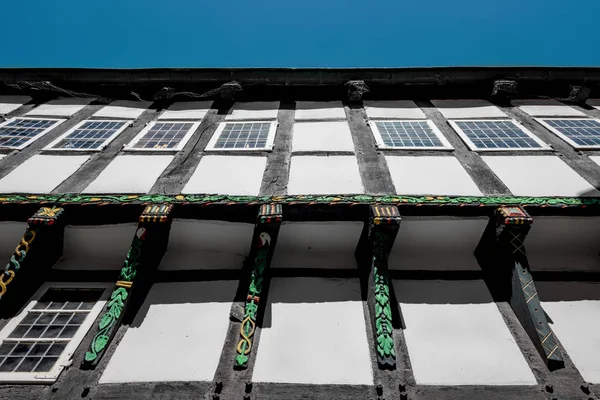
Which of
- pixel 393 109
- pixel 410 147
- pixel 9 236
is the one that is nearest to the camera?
pixel 9 236

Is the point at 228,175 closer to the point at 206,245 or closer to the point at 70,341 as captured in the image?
the point at 206,245

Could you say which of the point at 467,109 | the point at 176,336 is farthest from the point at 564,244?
the point at 176,336

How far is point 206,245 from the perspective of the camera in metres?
5.35

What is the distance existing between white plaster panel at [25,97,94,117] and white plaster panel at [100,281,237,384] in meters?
5.78

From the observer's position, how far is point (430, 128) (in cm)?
757

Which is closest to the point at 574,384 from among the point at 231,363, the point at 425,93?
the point at 231,363

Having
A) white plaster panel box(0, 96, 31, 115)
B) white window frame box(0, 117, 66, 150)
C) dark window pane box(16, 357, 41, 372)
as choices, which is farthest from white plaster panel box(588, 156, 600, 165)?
white plaster panel box(0, 96, 31, 115)

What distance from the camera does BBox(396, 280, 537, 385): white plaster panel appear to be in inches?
152

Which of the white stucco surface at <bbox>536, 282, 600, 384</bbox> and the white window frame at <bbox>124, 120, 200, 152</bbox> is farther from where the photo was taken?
the white window frame at <bbox>124, 120, 200, 152</bbox>

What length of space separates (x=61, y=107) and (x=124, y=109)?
1407 mm

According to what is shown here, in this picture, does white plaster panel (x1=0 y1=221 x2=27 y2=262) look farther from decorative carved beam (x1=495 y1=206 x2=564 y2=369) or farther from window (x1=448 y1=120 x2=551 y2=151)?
window (x1=448 y1=120 x2=551 y2=151)

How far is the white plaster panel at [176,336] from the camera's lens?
3877 millimetres

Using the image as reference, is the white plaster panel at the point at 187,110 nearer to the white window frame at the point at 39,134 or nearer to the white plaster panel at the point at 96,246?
the white window frame at the point at 39,134

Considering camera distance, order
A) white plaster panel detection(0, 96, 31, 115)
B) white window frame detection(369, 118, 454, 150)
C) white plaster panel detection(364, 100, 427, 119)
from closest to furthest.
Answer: white window frame detection(369, 118, 454, 150) → white plaster panel detection(364, 100, 427, 119) → white plaster panel detection(0, 96, 31, 115)
